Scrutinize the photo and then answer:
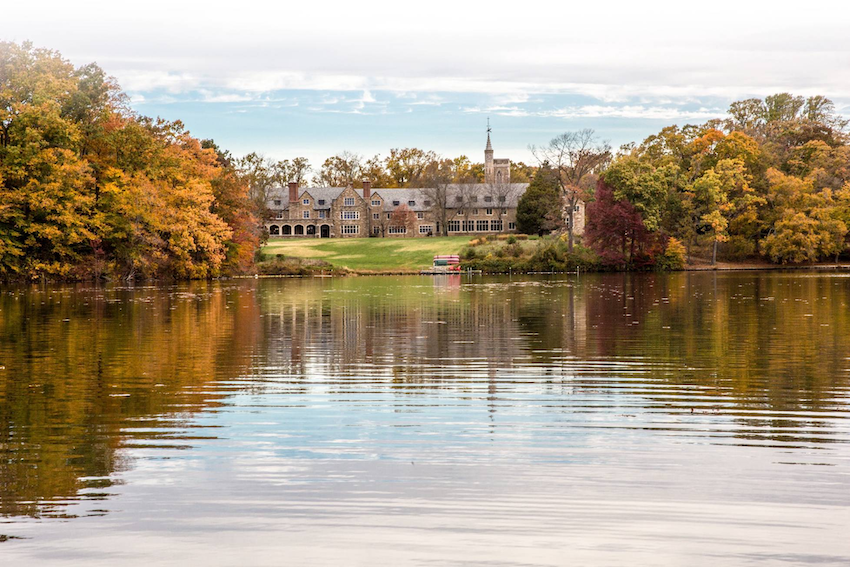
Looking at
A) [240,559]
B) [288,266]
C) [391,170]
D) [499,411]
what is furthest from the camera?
[391,170]

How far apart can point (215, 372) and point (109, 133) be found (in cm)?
5286

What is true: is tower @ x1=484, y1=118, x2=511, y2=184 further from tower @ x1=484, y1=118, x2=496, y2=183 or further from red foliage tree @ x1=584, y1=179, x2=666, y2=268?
red foliage tree @ x1=584, y1=179, x2=666, y2=268

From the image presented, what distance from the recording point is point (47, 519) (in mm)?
7125

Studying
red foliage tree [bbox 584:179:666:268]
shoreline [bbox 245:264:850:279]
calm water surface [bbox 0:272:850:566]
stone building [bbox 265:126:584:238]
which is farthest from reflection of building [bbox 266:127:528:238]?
calm water surface [bbox 0:272:850:566]

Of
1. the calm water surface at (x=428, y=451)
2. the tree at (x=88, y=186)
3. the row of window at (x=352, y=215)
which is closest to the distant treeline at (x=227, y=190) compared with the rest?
the tree at (x=88, y=186)

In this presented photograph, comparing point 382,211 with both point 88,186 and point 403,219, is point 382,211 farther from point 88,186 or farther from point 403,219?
point 88,186

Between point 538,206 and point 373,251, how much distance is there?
21.2 metres

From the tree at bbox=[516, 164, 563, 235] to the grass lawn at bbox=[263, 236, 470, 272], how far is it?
815cm

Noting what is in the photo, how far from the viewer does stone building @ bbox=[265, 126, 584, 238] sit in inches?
5256

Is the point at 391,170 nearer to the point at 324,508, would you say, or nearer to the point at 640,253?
the point at 640,253

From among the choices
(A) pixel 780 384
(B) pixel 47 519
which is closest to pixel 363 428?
(B) pixel 47 519

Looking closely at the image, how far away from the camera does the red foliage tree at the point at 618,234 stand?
8162 centimetres

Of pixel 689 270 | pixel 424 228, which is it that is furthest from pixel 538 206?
pixel 689 270

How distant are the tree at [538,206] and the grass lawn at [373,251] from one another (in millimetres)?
8149
